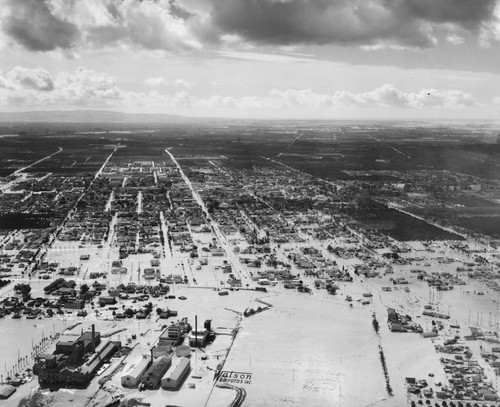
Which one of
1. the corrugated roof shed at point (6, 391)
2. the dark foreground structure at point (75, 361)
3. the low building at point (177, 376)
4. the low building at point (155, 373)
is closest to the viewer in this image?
the corrugated roof shed at point (6, 391)

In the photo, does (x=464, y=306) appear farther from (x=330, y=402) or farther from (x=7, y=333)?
(x=7, y=333)

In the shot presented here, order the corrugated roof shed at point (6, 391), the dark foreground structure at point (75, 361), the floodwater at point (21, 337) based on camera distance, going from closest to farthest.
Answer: the corrugated roof shed at point (6, 391), the dark foreground structure at point (75, 361), the floodwater at point (21, 337)

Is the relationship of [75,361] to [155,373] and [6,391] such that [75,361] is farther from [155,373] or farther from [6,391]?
[155,373]

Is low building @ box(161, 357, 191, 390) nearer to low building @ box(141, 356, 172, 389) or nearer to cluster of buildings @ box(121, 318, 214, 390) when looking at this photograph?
cluster of buildings @ box(121, 318, 214, 390)

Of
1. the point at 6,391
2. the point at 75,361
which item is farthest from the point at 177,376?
the point at 6,391

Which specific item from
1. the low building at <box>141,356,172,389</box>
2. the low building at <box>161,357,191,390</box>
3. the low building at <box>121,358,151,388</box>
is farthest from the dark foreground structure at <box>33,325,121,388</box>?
the low building at <box>161,357,191,390</box>

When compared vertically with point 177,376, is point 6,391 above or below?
below

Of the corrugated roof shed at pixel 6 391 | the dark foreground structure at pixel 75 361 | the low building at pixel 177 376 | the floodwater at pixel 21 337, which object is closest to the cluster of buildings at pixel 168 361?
the low building at pixel 177 376

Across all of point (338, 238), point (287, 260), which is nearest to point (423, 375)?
point (287, 260)

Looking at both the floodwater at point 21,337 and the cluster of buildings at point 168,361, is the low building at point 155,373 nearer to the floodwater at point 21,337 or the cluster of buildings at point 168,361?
the cluster of buildings at point 168,361

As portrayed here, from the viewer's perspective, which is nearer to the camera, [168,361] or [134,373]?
[134,373]
